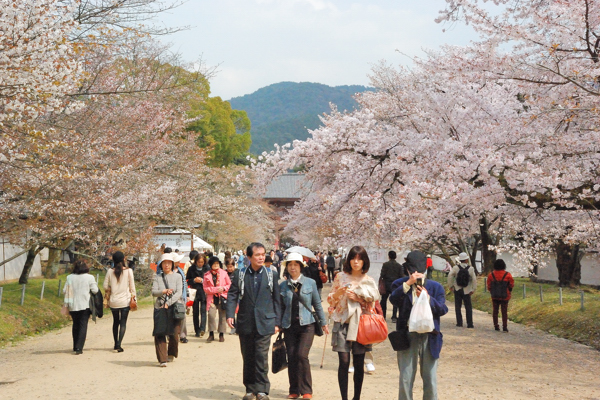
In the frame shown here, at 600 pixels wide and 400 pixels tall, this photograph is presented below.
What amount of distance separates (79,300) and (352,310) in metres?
5.13

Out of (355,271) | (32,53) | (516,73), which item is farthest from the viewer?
(516,73)

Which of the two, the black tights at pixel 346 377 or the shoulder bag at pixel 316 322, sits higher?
the shoulder bag at pixel 316 322

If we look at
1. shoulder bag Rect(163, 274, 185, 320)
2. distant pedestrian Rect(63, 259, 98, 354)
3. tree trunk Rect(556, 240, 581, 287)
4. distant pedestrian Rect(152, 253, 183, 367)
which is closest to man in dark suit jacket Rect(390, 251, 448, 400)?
shoulder bag Rect(163, 274, 185, 320)

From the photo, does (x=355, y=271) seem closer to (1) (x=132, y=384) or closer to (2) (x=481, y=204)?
(1) (x=132, y=384)

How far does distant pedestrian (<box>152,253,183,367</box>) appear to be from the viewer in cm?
805

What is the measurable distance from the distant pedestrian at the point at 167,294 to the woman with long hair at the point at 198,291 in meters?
2.75

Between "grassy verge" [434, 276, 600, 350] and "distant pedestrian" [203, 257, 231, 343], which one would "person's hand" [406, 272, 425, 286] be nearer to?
"distant pedestrian" [203, 257, 231, 343]

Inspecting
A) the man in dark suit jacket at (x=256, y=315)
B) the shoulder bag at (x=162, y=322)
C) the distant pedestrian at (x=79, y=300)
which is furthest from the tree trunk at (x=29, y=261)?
the man in dark suit jacket at (x=256, y=315)

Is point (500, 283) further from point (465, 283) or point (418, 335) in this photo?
point (418, 335)

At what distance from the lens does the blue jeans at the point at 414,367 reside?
17.2 ft

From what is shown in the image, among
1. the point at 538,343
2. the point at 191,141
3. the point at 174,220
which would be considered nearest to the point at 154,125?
the point at 174,220

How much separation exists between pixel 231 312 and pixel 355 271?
1368 millimetres

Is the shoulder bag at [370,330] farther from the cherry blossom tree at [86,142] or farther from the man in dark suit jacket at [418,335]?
the cherry blossom tree at [86,142]

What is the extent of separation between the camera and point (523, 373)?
25.7 ft
